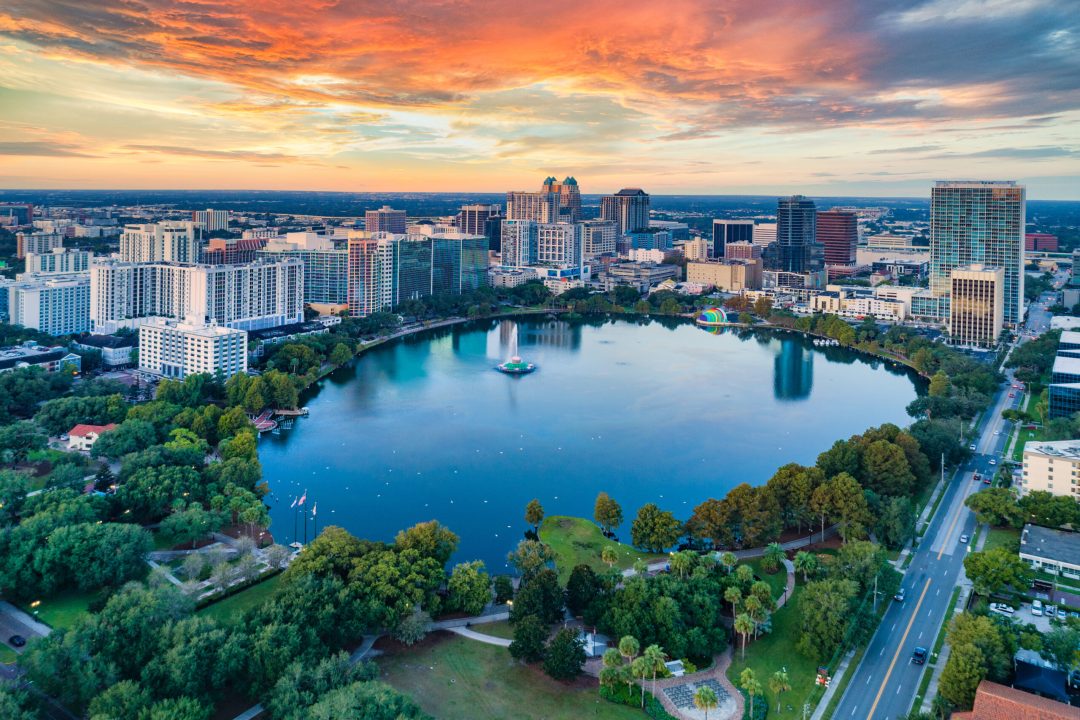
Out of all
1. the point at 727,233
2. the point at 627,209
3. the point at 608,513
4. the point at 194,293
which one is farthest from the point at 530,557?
the point at 627,209

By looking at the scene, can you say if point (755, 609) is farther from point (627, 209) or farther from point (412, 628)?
point (627, 209)

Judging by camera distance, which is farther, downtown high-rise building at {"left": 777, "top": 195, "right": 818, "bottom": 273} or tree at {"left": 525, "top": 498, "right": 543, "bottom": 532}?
downtown high-rise building at {"left": 777, "top": 195, "right": 818, "bottom": 273}

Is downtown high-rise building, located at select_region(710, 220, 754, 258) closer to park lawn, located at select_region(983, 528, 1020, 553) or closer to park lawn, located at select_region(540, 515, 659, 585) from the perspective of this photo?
park lawn, located at select_region(983, 528, 1020, 553)

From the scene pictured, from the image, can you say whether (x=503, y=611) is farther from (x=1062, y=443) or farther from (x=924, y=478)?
(x=1062, y=443)

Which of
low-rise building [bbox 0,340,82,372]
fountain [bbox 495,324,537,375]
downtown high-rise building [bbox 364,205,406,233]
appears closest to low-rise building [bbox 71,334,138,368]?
low-rise building [bbox 0,340,82,372]

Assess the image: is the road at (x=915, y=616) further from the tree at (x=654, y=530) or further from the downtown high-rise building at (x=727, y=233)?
the downtown high-rise building at (x=727, y=233)

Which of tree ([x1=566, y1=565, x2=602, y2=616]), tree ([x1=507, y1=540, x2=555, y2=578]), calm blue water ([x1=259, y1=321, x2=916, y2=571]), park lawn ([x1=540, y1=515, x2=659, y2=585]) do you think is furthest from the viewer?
calm blue water ([x1=259, y1=321, x2=916, y2=571])
